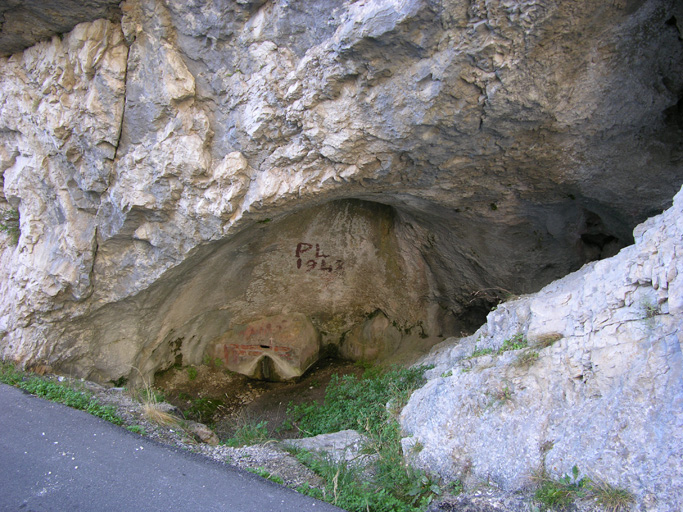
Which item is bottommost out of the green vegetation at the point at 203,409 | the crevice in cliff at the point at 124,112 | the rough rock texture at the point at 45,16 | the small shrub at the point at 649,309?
the green vegetation at the point at 203,409

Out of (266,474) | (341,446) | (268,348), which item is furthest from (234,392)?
(266,474)

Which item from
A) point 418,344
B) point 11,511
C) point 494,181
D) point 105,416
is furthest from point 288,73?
point 418,344

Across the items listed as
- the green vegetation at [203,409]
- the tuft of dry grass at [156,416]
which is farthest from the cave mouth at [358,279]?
the tuft of dry grass at [156,416]

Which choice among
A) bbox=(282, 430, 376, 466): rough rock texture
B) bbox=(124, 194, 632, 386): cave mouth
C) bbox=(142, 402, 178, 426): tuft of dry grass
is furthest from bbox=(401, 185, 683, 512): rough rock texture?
bbox=(142, 402, 178, 426): tuft of dry grass

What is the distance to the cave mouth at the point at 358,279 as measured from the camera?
16.9 feet

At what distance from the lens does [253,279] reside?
256 inches

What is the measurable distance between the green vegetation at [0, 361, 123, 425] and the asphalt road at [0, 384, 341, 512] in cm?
24

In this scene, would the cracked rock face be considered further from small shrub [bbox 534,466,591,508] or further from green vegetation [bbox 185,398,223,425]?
small shrub [bbox 534,466,591,508]

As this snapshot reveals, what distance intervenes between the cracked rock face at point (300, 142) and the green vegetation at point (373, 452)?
2.02m

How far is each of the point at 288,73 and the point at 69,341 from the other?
3930 mm

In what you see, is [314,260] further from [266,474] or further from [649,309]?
[649,309]

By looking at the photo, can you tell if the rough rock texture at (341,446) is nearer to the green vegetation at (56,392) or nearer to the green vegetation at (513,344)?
the green vegetation at (513,344)

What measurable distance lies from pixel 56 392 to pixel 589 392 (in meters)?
4.26

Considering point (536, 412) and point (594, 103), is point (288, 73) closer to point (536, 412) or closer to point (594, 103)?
point (594, 103)
